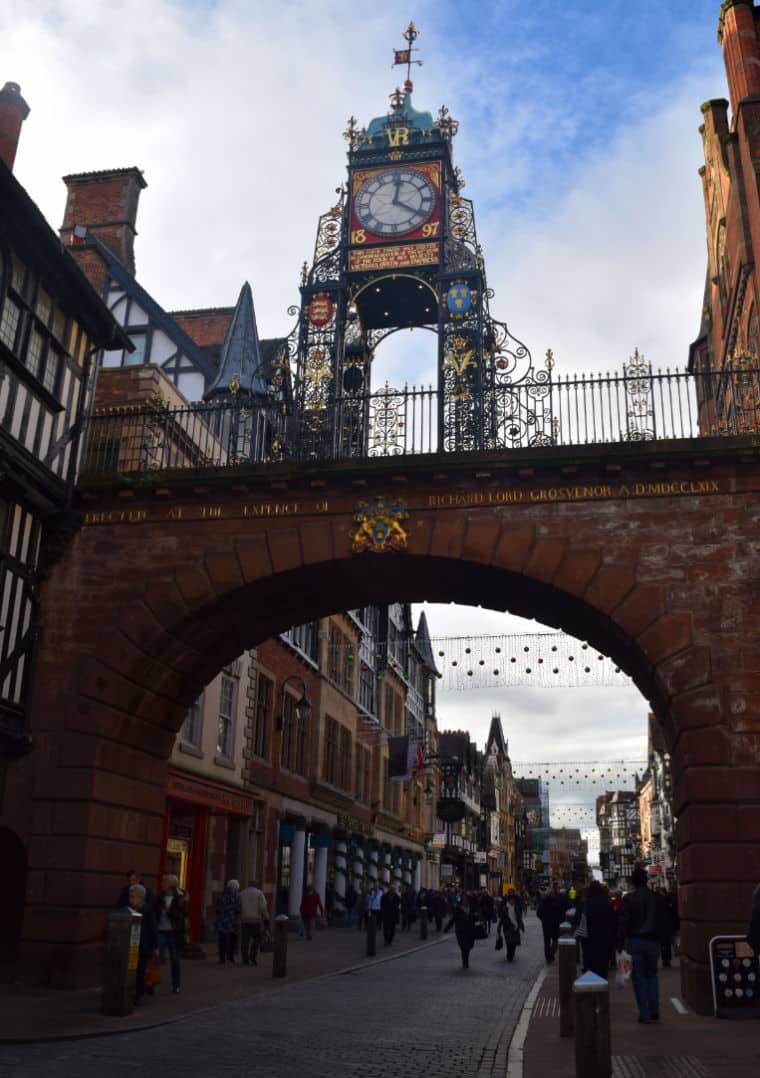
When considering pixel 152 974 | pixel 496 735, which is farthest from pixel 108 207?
pixel 496 735

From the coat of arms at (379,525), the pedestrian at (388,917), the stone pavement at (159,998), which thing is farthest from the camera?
the pedestrian at (388,917)

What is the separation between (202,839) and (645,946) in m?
13.4

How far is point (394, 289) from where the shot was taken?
20719 mm

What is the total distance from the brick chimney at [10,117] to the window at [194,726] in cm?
1123

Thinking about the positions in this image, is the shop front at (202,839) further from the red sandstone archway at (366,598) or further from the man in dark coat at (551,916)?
the man in dark coat at (551,916)

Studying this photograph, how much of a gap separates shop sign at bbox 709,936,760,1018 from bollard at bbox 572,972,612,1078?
5.66 metres

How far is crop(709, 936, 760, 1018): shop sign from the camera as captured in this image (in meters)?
11.2

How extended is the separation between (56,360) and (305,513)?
458 cm

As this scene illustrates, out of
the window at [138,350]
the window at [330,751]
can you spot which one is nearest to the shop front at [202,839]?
the window at [330,751]

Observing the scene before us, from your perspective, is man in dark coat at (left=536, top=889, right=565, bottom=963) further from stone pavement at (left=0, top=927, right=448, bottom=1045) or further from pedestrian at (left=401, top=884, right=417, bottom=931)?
pedestrian at (left=401, top=884, right=417, bottom=931)

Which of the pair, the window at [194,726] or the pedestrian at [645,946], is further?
the window at [194,726]

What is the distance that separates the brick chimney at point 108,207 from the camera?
93.0 feet

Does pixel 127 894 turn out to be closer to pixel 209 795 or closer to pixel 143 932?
pixel 143 932

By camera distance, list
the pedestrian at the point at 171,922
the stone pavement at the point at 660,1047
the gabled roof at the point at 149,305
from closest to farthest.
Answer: the stone pavement at the point at 660,1047
the pedestrian at the point at 171,922
the gabled roof at the point at 149,305
